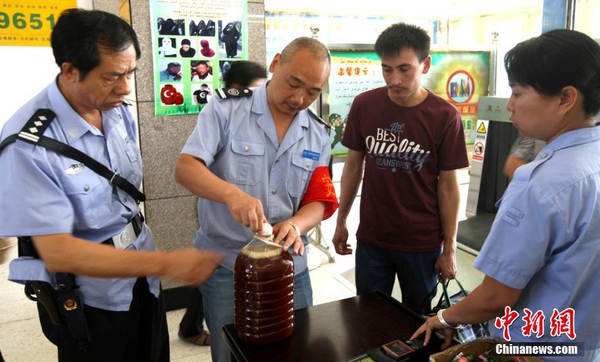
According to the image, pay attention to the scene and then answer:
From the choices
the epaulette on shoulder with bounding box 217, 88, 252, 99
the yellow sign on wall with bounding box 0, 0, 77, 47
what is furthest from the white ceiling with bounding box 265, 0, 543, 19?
the epaulette on shoulder with bounding box 217, 88, 252, 99

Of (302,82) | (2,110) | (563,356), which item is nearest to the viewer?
(563,356)

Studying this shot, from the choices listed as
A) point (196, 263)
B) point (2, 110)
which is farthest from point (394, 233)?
point (2, 110)

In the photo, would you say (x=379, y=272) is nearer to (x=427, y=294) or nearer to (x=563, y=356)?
(x=427, y=294)

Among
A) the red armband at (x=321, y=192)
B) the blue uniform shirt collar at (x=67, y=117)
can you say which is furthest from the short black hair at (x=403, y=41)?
the blue uniform shirt collar at (x=67, y=117)

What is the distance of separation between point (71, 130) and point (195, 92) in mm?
1607

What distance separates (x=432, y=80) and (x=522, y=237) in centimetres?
476

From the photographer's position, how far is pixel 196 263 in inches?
48.8

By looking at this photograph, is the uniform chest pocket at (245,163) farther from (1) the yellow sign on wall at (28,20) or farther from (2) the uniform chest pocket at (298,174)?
(1) the yellow sign on wall at (28,20)

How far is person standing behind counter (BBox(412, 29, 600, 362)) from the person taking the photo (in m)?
1.02

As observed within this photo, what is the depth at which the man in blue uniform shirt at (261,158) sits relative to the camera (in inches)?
59.1

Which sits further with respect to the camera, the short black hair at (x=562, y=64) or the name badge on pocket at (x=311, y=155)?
the name badge on pocket at (x=311, y=155)

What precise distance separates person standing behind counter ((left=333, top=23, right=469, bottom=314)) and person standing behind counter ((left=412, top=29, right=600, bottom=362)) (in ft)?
2.56

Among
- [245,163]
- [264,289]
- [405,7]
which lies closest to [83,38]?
[245,163]

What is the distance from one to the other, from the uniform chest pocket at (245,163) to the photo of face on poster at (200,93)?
4.84ft
